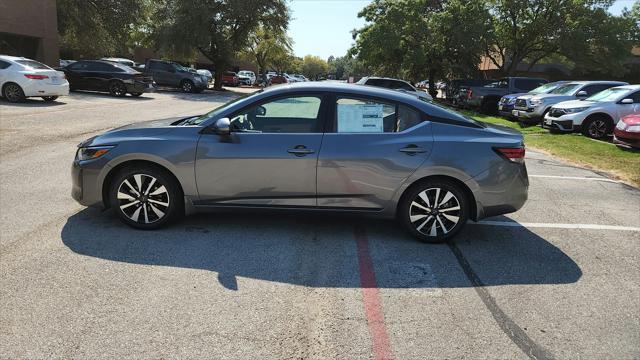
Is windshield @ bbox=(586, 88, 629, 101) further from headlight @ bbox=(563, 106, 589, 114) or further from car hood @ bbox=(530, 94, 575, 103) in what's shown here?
car hood @ bbox=(530, 94, 575, 103)

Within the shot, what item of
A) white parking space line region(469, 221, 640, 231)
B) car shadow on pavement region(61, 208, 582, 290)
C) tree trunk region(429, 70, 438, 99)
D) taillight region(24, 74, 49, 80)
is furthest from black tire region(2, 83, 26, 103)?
tree trunk region(429, 70, 438, 99)

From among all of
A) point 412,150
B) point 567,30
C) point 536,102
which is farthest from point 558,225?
point 567,30

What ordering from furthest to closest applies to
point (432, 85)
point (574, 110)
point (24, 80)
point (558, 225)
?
point (432, 85) < point (24, 80) < point (574, 110) < point (558, 225)

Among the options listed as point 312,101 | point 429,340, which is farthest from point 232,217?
point 429,340

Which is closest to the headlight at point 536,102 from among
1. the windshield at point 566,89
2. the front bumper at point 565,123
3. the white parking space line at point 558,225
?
the windshield at point 566,89

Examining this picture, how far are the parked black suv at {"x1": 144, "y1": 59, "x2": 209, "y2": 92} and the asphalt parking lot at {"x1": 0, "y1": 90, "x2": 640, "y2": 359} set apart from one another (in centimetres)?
2476

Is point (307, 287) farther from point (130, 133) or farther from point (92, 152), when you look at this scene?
point (92, 152)

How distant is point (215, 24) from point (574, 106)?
2647 cm

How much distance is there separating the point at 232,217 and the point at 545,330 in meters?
3.36

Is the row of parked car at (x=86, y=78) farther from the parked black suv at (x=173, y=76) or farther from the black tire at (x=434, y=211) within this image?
the black tire at (x=434, y=211)

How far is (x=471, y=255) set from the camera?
15.6 ft

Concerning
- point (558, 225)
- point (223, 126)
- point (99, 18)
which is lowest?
point (558, 225)

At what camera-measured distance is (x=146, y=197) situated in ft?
16.2

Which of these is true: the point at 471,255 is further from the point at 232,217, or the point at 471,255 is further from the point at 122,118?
the point at 122,118
